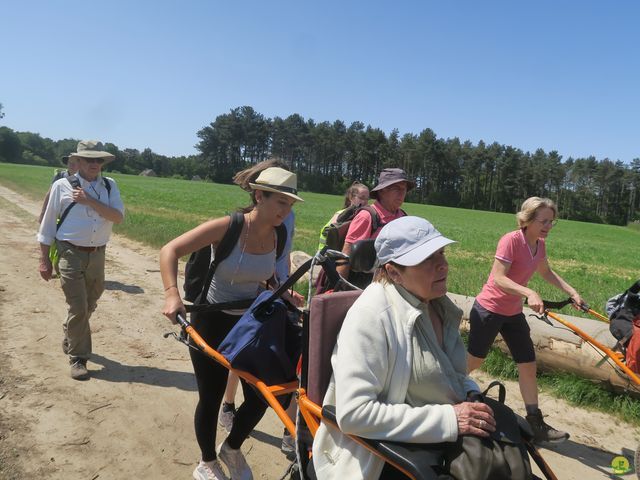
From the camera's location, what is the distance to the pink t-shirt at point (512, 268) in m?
4.30

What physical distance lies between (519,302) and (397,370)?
2.86 metres

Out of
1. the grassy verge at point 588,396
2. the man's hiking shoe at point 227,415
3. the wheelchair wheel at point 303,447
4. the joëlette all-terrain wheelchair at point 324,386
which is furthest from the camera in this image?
the grassy verge at point 588,396

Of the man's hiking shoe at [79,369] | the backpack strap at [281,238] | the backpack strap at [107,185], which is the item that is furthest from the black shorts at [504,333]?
the backpack strap at [107,185]

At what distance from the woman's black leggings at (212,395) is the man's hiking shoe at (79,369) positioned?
7.22 feet

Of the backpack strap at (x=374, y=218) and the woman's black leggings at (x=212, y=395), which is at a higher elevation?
the backpack strap at (x=374, y=218)

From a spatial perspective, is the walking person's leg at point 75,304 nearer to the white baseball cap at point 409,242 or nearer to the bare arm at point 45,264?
the bare arm at point 45,264

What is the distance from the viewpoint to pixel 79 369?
491 centimetres

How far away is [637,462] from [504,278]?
1.62m

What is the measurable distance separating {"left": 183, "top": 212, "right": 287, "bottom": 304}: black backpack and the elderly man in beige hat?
7.77 feet

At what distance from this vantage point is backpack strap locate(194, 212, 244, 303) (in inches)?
124

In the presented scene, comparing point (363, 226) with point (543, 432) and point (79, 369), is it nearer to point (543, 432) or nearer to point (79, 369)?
point (543, 432)

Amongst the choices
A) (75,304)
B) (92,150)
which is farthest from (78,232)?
(92,150)

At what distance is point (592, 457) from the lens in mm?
4184

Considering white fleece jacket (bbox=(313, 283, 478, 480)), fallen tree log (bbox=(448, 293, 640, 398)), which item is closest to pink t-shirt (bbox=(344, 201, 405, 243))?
fallen tree log (bbox=(448, 293, 640, 398))
